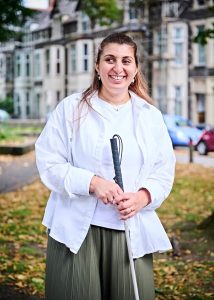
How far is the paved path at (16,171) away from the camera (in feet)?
37.7

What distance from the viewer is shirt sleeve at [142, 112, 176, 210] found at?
8.19ft

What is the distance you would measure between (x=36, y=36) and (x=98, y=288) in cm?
4014

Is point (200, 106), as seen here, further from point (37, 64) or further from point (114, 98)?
point (114, 98)

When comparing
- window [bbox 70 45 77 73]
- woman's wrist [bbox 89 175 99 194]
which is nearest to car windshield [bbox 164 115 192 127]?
window [bbox 70 45 77 73]

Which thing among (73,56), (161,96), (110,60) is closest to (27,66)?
(73,56)

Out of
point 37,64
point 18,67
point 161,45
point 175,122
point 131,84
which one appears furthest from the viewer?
point 18,67

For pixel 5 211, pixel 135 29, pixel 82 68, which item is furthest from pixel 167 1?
pixel 5 211

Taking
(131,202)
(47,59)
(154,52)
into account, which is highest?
(47,59)

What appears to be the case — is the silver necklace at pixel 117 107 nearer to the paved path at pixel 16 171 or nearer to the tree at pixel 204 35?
the tree at pixel 204 35

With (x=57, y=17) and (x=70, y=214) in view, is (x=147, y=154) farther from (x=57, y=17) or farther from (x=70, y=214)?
(x=57, y=17)

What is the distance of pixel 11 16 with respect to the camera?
41.0 feet

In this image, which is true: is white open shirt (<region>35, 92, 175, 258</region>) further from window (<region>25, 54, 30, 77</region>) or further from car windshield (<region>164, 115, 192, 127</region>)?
window (<region>25, 54, 30, 77</region>)

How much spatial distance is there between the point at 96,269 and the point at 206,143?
1846 cm

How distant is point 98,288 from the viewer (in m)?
2.48
